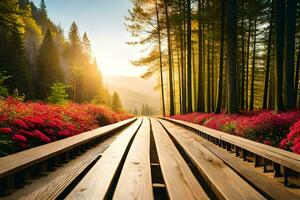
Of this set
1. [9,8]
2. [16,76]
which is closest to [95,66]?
[16,76]

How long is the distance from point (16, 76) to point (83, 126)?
114 feet

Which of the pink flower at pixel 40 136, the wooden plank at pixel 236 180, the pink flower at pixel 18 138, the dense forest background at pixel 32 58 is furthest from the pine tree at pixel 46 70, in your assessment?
the wooden plank at pixel 236 180

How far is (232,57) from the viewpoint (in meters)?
12.5

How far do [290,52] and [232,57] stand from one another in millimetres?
2501

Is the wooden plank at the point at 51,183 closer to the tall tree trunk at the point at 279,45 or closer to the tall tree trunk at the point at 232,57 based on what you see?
the tall tree trunk at the point at 232,57

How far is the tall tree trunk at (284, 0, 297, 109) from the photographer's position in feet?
38.1

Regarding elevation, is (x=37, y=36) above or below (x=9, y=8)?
above

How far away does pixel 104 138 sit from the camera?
817 cm

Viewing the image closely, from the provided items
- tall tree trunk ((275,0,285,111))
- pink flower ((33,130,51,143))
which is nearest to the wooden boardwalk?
pink flower ((33,130,51,143))

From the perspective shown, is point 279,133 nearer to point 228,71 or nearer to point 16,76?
point 228,71

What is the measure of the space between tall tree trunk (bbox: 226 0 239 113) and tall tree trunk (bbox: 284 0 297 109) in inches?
88.1

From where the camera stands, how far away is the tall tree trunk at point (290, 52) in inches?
458

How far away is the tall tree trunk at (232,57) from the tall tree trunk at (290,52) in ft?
7.34

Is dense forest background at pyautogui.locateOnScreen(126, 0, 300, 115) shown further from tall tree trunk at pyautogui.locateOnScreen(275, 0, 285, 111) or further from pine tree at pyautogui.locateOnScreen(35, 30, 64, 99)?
pine tree at pyautogui.locateOnScreen(35, 30, 64, 99)
